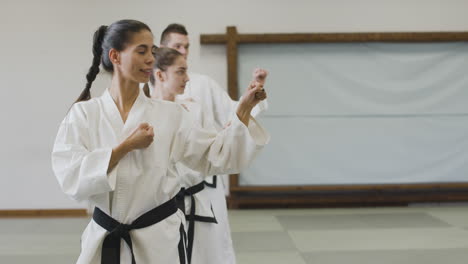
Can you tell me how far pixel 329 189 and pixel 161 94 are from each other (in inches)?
151

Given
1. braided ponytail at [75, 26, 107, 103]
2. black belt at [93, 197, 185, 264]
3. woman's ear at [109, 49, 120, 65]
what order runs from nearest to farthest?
black belt at [93, 197, 185, 264]
woman's ear at [109, 49, 120, 65]
braided ponytail at [75, 26, 107, 103]

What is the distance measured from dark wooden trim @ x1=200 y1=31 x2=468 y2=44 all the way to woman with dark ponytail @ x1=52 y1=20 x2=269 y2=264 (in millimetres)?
4115

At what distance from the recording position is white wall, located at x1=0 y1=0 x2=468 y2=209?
5730mm

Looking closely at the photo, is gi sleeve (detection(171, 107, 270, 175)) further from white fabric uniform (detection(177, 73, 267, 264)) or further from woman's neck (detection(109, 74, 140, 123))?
white fabric uniform (detection(177, 73, 267, 264))

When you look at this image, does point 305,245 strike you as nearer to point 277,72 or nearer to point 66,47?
point 277,72

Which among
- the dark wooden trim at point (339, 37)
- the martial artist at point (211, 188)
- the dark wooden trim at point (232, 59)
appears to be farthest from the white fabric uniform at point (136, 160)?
the dark wooden trim at point (339, 37)

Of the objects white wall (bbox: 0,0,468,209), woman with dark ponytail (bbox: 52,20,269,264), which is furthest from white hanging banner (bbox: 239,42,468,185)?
woman with dark ponytail (bbox: 52,20,269,264)

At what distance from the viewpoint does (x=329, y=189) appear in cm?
574

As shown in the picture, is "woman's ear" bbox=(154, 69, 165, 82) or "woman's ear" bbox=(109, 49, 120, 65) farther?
"woman's ear" bbox=(154, 69, 165, 82)

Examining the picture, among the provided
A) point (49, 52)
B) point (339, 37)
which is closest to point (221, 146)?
point (339, 37)

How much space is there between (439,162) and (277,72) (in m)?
2.28

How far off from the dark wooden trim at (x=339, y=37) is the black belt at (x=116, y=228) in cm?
435

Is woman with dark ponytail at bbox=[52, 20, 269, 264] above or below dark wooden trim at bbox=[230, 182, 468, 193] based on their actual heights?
above

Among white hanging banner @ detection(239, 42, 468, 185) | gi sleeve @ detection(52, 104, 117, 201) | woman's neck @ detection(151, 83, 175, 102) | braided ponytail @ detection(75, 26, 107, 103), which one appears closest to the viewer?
gi sleeve @ detection(52, 104, 117, 201)
